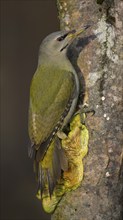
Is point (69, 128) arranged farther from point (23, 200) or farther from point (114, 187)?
point (23, 200)

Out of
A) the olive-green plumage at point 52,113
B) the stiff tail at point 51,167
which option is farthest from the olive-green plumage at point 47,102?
the stiff tail at point 51,167

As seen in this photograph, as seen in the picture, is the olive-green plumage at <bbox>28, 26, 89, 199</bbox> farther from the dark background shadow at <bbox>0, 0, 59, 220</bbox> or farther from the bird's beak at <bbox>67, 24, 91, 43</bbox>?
the dark background shadow at <bbox>0, 0, 59, 220</bbox>

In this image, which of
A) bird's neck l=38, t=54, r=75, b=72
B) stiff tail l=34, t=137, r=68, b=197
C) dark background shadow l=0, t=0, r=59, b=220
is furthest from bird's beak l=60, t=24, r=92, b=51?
dark background shadow l=0, t=0, r=59, b=220

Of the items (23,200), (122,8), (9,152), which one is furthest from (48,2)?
(122,8)

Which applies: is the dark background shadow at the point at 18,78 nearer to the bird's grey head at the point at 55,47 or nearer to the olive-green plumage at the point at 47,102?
the bird's grey head at the point at 55,47

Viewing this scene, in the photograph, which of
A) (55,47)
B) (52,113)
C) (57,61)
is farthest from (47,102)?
(55,47)
